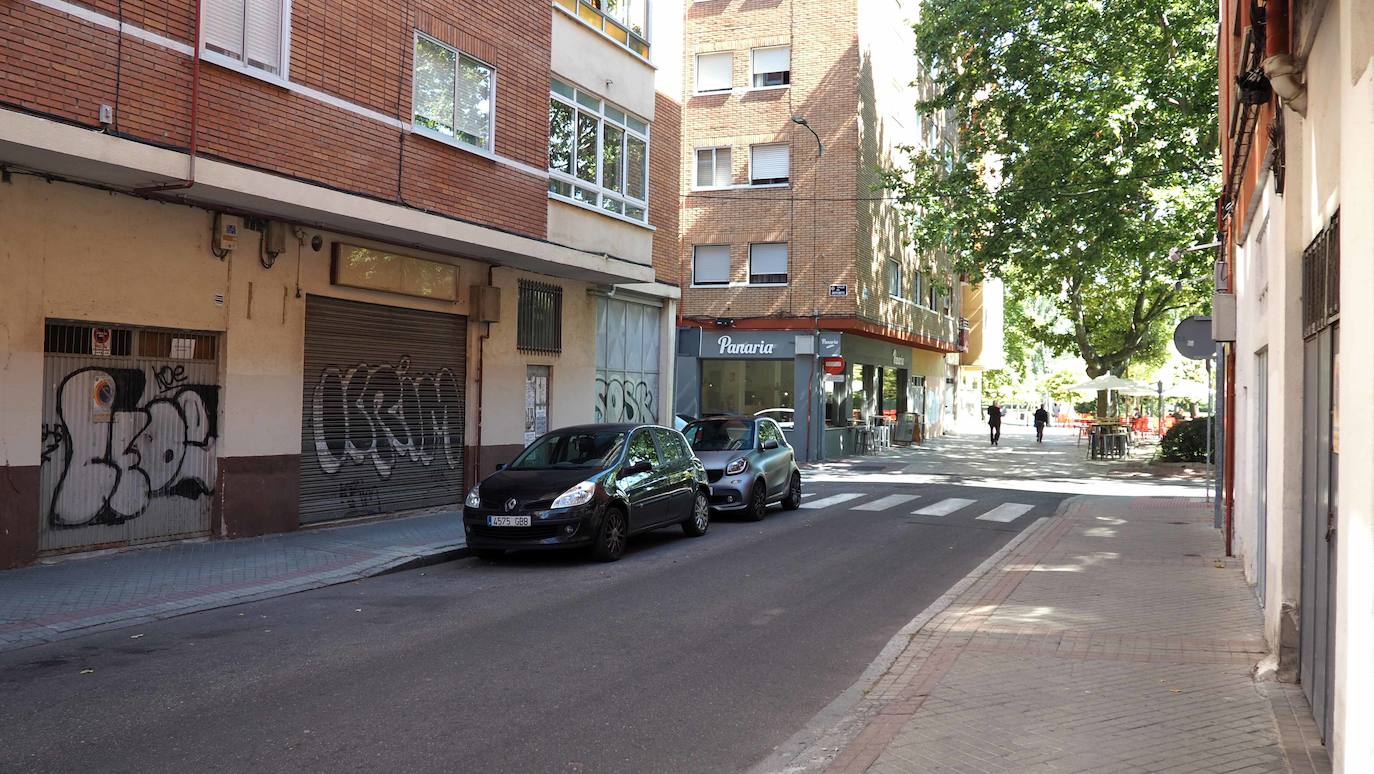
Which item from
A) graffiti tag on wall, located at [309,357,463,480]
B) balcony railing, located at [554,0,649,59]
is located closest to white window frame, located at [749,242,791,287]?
balcony railing, located at [554,0,649,59]

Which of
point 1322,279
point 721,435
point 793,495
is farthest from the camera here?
point 793,495

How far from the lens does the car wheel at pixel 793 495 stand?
16.7 metres

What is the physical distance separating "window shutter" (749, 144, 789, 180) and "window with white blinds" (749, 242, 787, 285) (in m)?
1.98

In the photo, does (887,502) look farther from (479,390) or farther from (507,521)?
(507,521)

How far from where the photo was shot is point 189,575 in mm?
9586

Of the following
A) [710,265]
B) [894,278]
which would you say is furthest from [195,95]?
[894,278]

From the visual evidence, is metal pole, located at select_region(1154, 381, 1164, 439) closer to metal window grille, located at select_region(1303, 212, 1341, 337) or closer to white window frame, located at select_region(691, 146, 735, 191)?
white window frame, located at select_region(691, 146, 735, 191)

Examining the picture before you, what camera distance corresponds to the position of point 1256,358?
8.94 meters

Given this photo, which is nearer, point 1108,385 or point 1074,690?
point 1074,690

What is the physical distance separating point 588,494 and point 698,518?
2952mm

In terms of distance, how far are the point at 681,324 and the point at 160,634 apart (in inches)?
941

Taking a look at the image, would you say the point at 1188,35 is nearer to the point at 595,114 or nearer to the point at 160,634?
the point at 595,114

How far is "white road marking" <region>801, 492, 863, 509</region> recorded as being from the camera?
17562mm

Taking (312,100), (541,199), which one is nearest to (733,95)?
(541,199)
